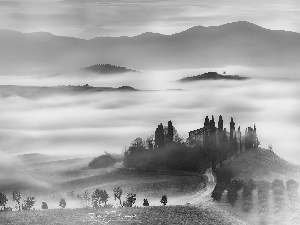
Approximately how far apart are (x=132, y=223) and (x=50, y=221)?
1711 centimetres

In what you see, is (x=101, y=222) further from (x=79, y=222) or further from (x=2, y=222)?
(x=2, y=222)

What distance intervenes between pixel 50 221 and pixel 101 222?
10.7m

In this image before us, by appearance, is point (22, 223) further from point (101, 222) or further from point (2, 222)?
point (101, 222)

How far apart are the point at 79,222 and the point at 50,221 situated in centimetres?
615

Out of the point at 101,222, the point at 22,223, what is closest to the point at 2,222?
the point at 22,223

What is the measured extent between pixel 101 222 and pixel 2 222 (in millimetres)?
20453

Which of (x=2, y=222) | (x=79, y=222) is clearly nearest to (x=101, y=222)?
(x=79, y=222)

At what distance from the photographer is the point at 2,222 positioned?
198250 mm

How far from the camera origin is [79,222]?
199m

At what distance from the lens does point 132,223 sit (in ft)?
655

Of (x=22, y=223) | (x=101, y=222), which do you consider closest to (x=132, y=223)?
(x=101, y=222)

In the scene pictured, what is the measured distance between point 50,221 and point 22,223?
19.6ft

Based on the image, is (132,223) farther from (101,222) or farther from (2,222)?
(2,222)

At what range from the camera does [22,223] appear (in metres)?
198
